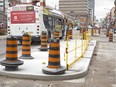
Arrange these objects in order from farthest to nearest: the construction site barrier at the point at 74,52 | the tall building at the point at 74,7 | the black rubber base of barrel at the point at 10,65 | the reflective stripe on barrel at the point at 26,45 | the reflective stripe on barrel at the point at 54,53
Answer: the tall building at the point at 74,7 → the reflective stripe on barrel at the point at 26,45 → the construction site barrier at the point at 74,52 → the black rubber base of barrel at the point at 10,65 → the reflective stripe on barrel at the point at 54,53

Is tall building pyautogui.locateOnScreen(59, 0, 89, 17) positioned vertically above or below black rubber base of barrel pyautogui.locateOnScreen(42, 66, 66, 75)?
above

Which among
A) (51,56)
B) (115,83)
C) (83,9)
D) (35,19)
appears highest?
(83,9)

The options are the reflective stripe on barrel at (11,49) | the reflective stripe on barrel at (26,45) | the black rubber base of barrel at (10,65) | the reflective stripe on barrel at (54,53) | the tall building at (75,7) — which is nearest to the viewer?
the reflective stripe on barrel at (54,53)

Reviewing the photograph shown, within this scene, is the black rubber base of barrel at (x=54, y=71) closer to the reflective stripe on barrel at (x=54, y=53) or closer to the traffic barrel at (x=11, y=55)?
the reflective stripe on barrel at (x=54, y=53)

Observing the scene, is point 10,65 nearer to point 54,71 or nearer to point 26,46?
point 54,71

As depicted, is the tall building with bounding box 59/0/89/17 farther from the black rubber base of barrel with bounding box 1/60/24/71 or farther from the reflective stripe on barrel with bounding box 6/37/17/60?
the black rubber base of barrel with bounding box 1/60/24/71

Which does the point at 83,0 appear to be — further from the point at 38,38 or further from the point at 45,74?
the point at 45,74

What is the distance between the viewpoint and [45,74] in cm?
869

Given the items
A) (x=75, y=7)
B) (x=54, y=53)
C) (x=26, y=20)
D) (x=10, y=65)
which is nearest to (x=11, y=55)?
(x=10, y=65)

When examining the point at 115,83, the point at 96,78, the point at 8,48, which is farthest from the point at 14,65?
the point at 115,83

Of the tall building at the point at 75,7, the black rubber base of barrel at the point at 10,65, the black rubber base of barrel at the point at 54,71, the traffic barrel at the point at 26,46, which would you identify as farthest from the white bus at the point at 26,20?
the tall building at the point at 75,7

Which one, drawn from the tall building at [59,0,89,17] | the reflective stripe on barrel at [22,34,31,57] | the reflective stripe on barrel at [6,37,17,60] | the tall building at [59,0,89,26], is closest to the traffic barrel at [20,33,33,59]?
the reflective stripe on barrel at [22,34,31,57]

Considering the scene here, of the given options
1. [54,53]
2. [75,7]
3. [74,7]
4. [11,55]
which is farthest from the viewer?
[74,7]

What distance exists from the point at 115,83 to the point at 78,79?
1.13 metres
